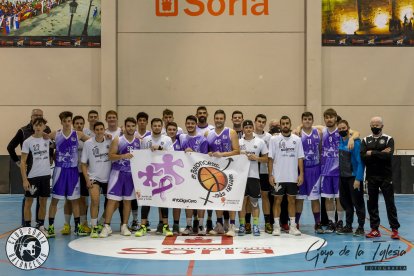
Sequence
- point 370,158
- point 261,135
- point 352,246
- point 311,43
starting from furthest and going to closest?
point 311,43, point 261,135, point 370,158, point 352,246

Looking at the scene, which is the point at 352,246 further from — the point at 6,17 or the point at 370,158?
the point at 6,17

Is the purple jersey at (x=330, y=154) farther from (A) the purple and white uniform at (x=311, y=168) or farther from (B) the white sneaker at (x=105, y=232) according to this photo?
(B) the white sneaker at (x=105, y=232)

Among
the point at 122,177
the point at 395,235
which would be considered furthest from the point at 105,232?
the point at 395,235

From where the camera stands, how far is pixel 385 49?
17703mm

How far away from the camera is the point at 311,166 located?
970 centimetres

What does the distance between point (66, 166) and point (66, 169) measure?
5 centimetres

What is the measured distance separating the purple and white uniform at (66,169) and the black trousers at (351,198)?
15.0 ft

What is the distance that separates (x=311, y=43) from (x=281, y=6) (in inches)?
61.3

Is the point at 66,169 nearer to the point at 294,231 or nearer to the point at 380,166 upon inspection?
the point at 294,231

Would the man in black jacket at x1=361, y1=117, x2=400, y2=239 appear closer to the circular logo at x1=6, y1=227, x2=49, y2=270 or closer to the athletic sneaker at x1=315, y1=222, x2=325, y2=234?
the athletic sneaker at x1=315, y1=222, x2=325, y2=234

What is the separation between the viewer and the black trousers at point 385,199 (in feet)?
29.4

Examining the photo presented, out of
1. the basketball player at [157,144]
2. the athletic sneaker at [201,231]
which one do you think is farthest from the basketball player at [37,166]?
the athletic sneaker at [201,231]

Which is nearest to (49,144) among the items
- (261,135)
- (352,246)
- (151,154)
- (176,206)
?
(151,154)

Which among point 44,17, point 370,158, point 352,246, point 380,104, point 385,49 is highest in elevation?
point 44,17
